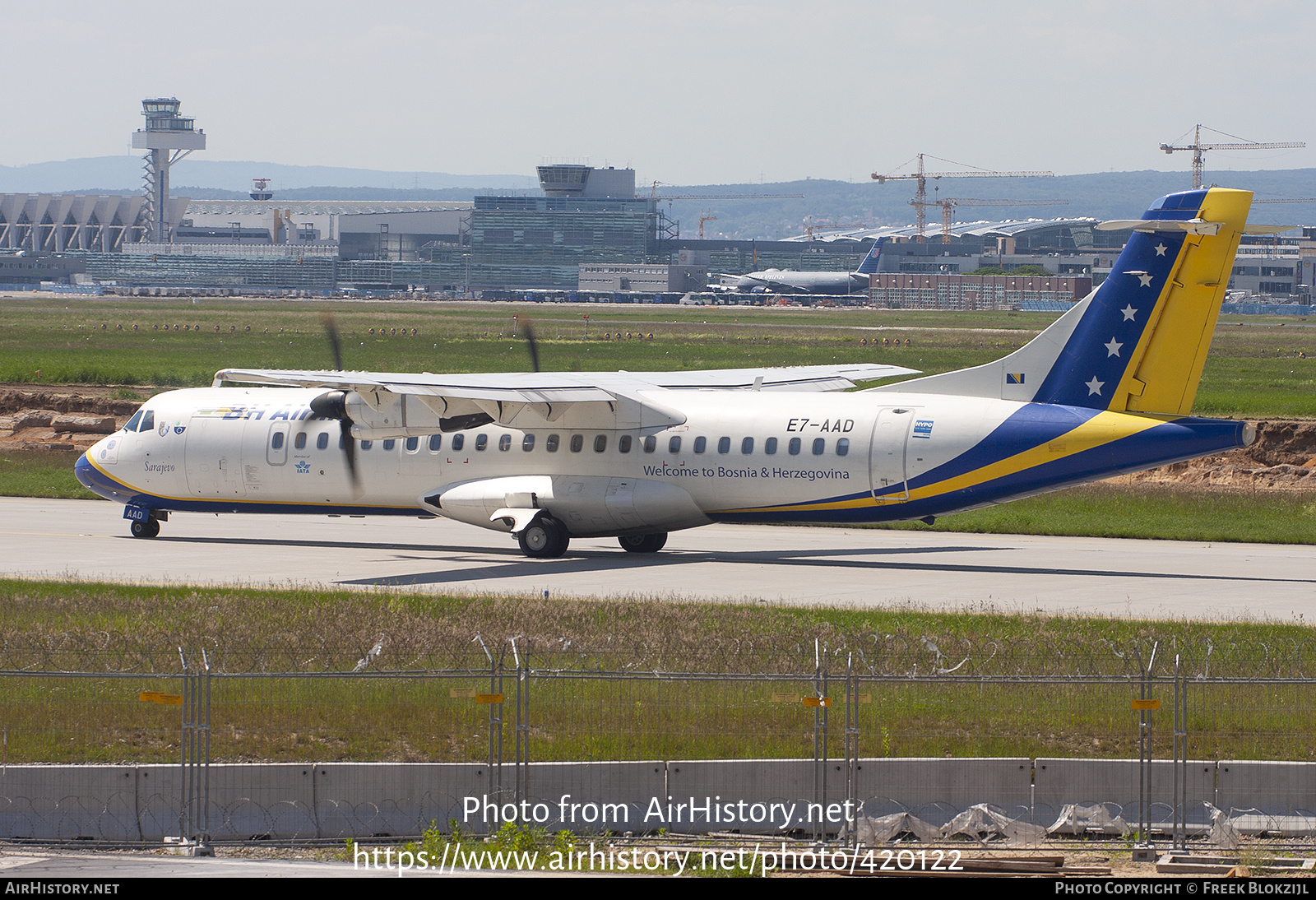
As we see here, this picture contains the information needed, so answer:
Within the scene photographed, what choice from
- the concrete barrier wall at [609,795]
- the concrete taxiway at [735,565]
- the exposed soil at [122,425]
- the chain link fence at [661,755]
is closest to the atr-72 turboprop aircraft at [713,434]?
the concrete taxiway at [735,565]

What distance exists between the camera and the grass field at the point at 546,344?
A: 7300 cm

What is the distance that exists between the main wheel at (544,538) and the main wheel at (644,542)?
1567 mm

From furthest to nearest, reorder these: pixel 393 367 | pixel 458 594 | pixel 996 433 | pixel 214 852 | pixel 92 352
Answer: pixel 92 352
pixel 393 367
pixel 996 433
pixel 458 594
pixel 214 852

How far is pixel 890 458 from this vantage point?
2861 centimetres

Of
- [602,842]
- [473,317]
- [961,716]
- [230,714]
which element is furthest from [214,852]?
[473,317]

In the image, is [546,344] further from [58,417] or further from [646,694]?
[646,694]

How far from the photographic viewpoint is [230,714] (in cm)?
1504

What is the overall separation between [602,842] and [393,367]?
68.3 metres

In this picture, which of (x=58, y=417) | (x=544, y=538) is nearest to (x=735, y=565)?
(x=544, y=538)

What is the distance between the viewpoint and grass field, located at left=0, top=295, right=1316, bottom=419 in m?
73.0

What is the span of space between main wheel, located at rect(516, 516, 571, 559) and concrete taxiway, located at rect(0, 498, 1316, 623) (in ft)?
0.68

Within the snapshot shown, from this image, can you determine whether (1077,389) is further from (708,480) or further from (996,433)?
(708,480)

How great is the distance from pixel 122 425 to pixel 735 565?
32.8 m

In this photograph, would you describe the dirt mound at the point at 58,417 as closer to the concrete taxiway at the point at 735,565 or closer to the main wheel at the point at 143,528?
the concrete taxiway at the point at 735,565
